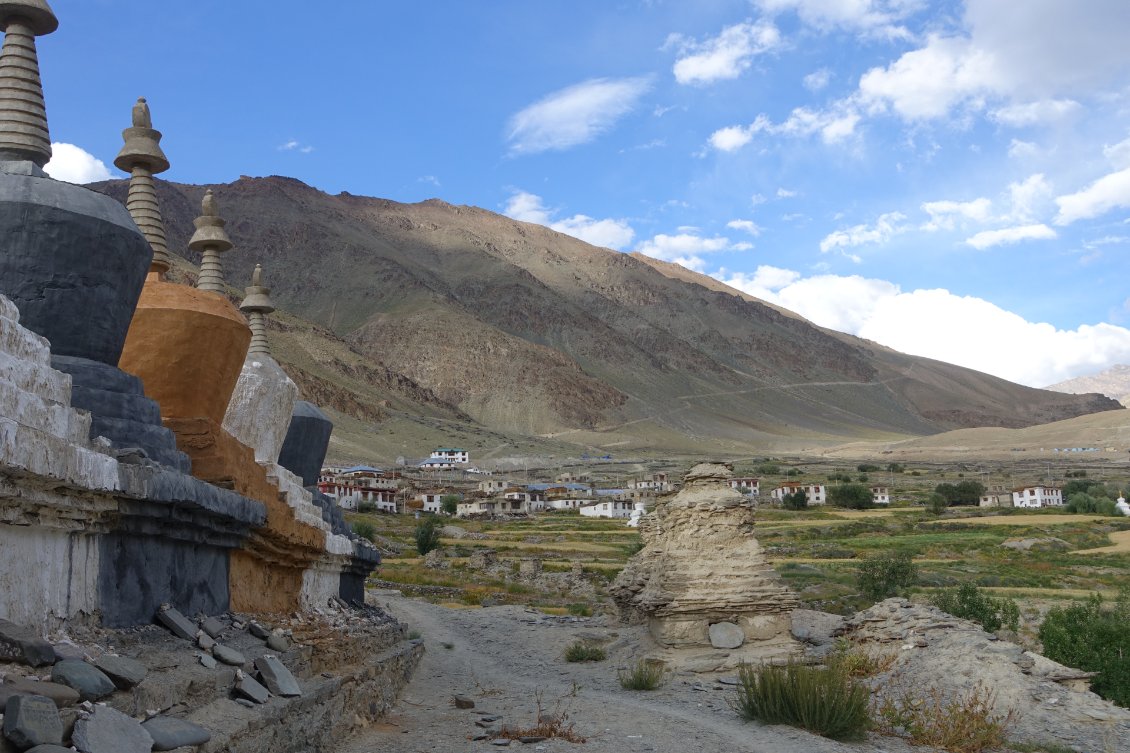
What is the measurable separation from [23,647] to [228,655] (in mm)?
2243

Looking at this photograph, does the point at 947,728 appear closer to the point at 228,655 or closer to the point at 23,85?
the point at 228,655

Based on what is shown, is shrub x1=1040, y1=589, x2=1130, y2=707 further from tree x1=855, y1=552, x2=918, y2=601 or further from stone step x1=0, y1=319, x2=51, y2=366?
stone step x1=0, y1=319, x2=51, y2=366

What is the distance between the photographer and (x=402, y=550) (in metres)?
51.0

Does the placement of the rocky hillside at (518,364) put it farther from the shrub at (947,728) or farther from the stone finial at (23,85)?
the stone finial at (23,85)

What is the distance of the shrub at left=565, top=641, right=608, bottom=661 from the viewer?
19469mm

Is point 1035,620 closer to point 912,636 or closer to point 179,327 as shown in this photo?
point 912,636

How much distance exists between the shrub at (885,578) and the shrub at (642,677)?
16.8m

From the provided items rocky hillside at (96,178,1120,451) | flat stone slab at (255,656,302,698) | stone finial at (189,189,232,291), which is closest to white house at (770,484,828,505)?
rocky hillside at (96,178,1120,451)

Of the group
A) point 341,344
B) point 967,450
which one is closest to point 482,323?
point 341,344

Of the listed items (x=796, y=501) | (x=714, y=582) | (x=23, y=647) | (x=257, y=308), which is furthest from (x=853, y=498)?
(x=23, y=647)

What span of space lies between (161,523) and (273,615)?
331cm

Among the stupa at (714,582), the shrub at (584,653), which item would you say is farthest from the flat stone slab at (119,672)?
the shrub at (584,653)

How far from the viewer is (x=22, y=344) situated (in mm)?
5605

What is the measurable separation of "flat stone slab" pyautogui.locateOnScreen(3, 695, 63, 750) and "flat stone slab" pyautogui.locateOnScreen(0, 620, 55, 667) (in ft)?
1.41
